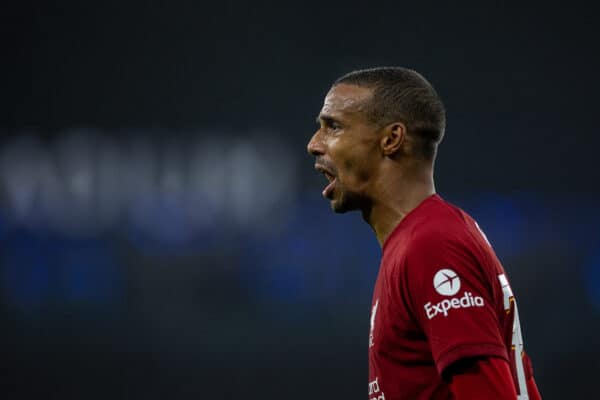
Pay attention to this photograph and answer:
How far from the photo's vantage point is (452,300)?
1299 mm

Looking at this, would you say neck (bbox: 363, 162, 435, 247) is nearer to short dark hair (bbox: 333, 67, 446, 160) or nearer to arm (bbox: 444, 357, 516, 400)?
short dark hair (bbox: 333, 67, 446, 160)

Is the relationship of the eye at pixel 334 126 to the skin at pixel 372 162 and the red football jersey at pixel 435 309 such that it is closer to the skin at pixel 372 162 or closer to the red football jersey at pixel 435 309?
the skin at pixel 372 162

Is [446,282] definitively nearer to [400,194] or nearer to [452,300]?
[452,300]

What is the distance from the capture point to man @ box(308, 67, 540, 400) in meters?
1.29

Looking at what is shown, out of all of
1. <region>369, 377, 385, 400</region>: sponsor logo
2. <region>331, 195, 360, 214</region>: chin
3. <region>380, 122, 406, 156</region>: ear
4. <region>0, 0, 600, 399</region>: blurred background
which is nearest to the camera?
<region>369, 377, 385, 400</region>: sponsor logo

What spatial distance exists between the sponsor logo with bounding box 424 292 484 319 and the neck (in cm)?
37

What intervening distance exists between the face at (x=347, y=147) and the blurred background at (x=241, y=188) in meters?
2.77

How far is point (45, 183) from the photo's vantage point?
4562 mm

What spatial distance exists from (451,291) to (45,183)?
12.2 ft

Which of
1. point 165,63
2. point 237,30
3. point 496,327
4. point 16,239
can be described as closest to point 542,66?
point 237,30

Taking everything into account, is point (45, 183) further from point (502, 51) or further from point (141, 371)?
point (502, 51)

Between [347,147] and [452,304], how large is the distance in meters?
0.50

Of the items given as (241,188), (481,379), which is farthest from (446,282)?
(241,188)

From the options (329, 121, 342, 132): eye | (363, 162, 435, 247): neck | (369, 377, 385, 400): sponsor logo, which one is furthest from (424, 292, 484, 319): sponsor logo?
(329, 121, 342, 132): eye
